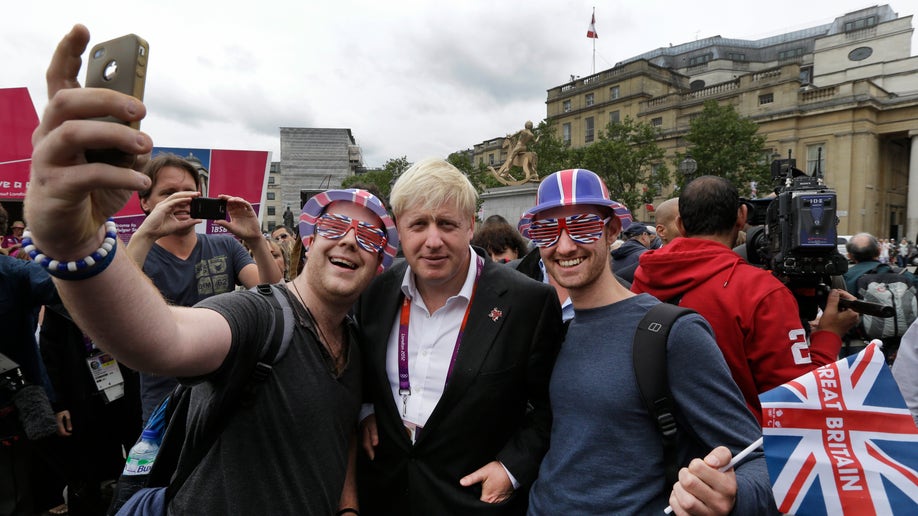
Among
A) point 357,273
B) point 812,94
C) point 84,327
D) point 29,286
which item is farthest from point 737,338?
point 812,94

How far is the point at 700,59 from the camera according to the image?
78.1 meters

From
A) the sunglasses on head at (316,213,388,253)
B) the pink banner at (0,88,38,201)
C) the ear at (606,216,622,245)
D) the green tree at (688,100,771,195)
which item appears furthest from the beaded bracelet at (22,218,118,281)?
the green tree at (688,100,771,195)

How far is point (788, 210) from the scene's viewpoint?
271 centimetres

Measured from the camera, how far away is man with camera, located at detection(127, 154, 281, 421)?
2832mm

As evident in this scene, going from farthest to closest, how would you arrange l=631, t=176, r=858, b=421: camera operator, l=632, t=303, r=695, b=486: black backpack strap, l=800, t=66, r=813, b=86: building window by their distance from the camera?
l=800, t=66, r=813, b=86: building window < l=631, t=176, r=858, b=421: camera operator < l=632, t=303, r=695, b=486: black backpack strap

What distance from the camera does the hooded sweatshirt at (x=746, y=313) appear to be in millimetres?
2262

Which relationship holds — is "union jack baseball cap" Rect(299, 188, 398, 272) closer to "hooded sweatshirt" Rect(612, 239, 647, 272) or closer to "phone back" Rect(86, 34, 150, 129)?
"phone back" Rect(86, 34, 150, 129)

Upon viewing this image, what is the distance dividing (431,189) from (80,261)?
4.86 feet

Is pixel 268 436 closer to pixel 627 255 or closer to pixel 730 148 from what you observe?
pixel 627 255

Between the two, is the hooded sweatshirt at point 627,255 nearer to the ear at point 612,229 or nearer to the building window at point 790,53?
the ear at point 612,229

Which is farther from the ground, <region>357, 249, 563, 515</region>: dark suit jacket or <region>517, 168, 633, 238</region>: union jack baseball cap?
<region>517, 168, 633, 238</region>: union jack baseball cap

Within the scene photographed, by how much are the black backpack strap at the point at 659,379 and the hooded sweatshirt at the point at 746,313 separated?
75cm

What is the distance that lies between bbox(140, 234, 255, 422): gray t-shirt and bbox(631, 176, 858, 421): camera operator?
282cm

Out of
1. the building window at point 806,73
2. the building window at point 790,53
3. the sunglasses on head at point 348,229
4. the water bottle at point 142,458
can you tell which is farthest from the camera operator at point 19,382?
the building window at point 790,53
